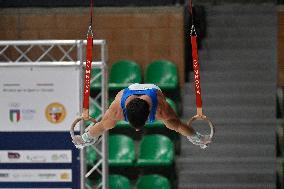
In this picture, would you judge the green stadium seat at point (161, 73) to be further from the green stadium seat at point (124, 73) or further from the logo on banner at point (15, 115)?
the logo on banner at point (15, 115)

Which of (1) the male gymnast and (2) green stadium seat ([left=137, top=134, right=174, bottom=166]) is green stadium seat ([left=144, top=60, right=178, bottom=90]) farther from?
(1) the male gymnast

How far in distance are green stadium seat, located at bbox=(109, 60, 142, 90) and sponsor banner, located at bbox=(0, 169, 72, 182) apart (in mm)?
2729

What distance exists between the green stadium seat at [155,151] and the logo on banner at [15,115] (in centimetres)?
230

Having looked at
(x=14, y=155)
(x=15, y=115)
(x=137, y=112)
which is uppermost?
(x=137, y=112)

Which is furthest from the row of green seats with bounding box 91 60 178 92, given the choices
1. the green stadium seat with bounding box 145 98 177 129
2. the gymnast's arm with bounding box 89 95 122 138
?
the gymnast's arm with bounding box 89 95 122 138

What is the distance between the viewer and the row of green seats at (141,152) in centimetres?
984

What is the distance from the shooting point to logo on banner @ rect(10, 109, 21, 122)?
8086mm

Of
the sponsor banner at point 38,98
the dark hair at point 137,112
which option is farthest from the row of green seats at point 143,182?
the dark hair at point 137,112

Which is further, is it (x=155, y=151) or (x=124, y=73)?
(x=124, y=73)

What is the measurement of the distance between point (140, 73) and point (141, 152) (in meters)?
1.28

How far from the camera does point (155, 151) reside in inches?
397

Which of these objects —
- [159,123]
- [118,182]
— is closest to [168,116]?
[118,182]

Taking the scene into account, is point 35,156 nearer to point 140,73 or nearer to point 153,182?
point 153,182

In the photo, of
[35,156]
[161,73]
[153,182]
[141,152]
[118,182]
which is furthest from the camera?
[161,73]
